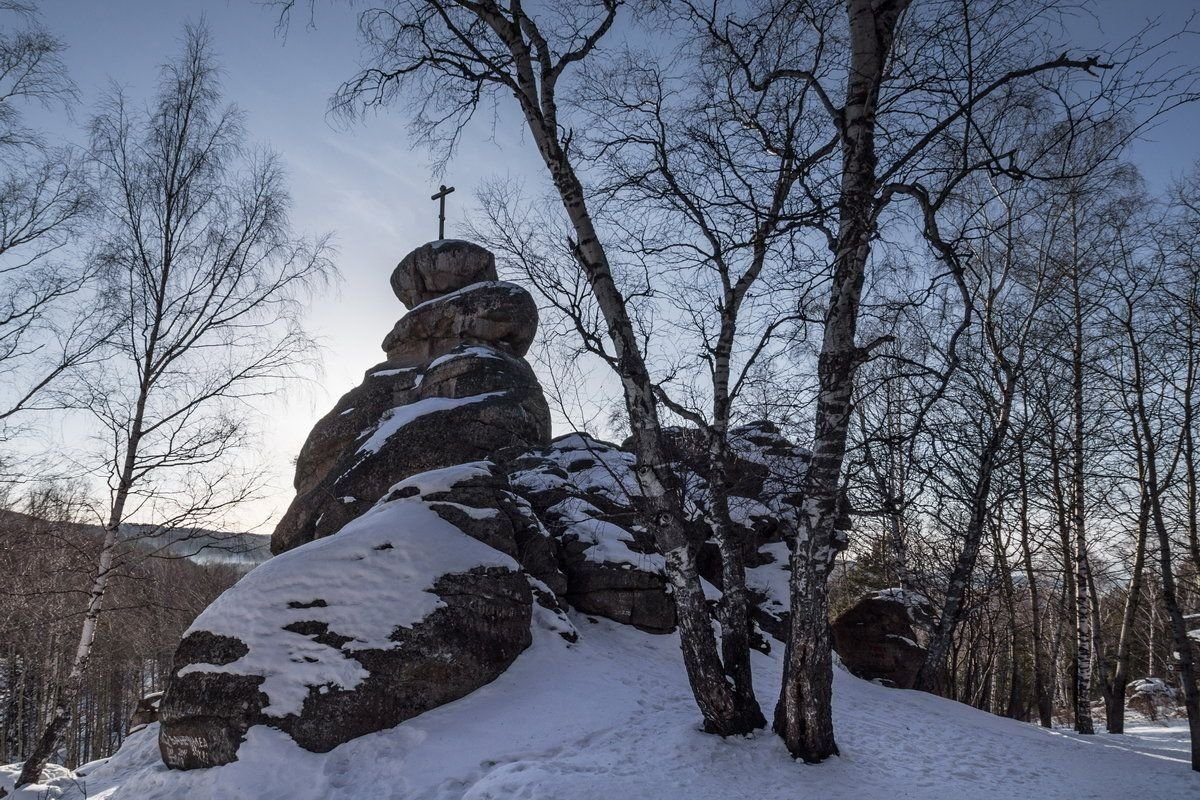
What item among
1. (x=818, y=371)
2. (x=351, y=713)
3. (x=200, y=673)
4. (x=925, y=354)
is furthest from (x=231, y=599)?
(x=925, y=354)

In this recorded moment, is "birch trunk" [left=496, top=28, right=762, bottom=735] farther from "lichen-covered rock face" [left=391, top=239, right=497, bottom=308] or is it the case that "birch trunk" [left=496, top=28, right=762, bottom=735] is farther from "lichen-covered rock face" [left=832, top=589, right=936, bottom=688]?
"lichen-covered rock face" [left=391, top=239, right=497, bottom=308]

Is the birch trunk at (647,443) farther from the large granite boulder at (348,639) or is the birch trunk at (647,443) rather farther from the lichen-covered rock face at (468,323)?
the lichen-covered rock face at (468,323)

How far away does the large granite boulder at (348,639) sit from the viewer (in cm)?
589

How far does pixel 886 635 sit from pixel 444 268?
14430mm

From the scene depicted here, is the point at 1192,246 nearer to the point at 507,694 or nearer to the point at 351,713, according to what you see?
the point at 507,694

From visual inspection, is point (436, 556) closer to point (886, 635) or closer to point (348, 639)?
point (348, 639)

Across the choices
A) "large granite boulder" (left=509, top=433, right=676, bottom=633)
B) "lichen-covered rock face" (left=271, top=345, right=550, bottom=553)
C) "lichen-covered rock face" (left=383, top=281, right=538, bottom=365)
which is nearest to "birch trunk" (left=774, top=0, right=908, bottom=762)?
"large granite boulder" (left=509, top=433, right=676, bottom=633)

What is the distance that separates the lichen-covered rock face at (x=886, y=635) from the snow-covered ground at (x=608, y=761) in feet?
13.2

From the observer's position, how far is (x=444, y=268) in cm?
1833

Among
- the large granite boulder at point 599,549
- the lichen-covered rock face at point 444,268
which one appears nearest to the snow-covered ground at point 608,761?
the large granite boulder at point 599,549

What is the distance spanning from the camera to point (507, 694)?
6738 millimetres

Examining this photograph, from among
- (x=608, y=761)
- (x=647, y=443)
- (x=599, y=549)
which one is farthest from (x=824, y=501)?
(x=599, y=549)

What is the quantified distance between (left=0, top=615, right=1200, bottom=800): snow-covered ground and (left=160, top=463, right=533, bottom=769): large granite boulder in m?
0.22

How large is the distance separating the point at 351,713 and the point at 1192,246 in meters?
11.3
